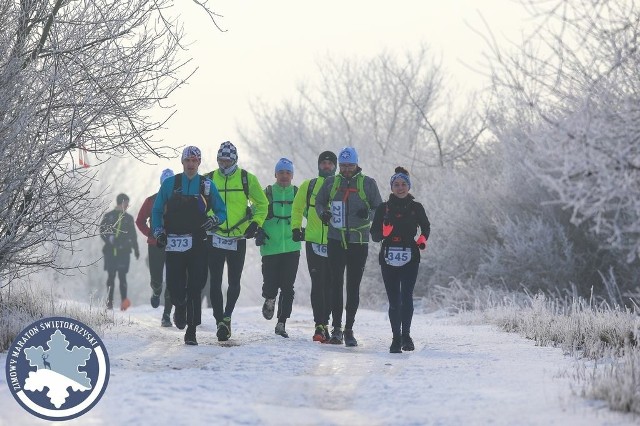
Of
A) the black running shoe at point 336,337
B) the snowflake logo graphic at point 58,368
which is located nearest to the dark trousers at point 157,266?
the black running shoe at point 336,337

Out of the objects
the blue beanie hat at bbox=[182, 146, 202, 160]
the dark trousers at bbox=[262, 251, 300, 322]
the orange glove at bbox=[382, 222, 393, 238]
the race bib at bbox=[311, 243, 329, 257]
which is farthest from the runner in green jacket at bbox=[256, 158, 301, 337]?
the orange glove at bbox=[382, 222, 393, 238]

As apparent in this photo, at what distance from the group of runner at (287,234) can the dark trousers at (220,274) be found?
11 mm

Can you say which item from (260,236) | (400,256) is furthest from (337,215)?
(260,236)

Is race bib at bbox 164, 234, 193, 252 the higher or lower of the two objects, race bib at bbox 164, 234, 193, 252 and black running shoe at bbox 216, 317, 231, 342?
the higher

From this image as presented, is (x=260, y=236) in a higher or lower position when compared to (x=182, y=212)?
lower

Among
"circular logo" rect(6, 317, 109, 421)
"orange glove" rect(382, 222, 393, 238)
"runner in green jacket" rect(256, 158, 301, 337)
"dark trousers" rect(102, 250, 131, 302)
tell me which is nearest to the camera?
"circular logo" rect(6, 317, 109, 421)

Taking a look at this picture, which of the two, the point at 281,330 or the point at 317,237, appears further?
the point at 281,330

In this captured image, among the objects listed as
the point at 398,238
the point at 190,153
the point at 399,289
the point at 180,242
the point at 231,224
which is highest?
the point at 190,153

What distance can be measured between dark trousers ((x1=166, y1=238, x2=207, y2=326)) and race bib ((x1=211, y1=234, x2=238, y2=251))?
0.48 m

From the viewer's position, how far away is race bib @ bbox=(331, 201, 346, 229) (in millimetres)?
10562

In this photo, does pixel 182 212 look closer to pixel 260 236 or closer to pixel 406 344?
pixel 260 236

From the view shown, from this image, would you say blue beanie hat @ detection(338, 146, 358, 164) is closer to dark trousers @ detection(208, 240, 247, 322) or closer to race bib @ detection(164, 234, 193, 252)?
dark trousers @ detection(208, 240, 247, 322)

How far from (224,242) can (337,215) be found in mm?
1237

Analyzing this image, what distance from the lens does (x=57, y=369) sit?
7.30 metres
